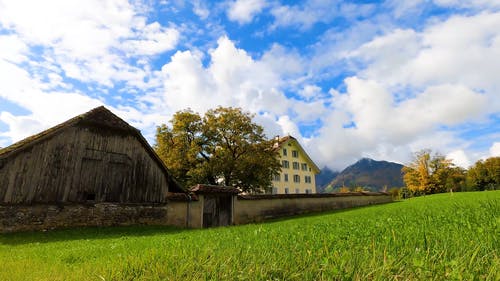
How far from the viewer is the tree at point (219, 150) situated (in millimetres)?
34438

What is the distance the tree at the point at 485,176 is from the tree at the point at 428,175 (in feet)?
27.6

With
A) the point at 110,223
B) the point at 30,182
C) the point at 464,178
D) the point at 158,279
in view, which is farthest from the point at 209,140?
the point at 464,178

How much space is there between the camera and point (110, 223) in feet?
63.3

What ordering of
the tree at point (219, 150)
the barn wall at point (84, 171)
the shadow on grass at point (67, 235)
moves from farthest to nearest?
the tree at point (219, 150), the barn wall at point (84, 171), the shadow on grass at point (67, 235)

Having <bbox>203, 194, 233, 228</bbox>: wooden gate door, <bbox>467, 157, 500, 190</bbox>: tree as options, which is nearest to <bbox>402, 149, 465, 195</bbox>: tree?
<bbox>467, 157, 500, 190</bbox>: tree

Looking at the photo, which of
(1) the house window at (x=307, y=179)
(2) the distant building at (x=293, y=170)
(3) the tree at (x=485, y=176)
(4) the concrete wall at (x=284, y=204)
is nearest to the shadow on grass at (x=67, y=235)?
(4) the concrete wall at (x=284, y=204)

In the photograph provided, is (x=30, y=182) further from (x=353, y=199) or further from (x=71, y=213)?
(x=353, y=199)

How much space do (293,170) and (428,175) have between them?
28506 millimetres

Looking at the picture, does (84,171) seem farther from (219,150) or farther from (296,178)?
(296,178)

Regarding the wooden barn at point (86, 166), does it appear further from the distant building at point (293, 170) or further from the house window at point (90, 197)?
the distant building at point (293, 170)

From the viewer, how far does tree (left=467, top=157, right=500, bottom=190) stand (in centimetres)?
6625

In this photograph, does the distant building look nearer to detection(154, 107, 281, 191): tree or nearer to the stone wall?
detection(154, 107, 281, 191): tree

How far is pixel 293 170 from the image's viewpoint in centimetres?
6156

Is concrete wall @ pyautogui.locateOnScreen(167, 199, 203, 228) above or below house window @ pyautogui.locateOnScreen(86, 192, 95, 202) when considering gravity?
below
